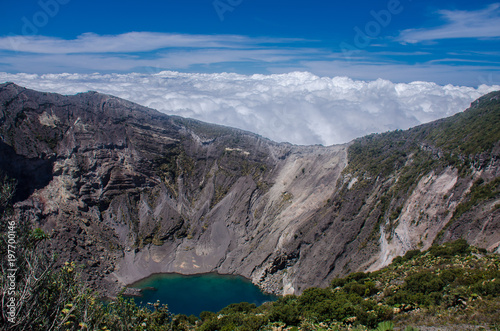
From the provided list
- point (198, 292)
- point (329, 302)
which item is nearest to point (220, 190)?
point (198, 292)


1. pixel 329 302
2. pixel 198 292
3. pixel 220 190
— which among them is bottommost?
pixel 198 292

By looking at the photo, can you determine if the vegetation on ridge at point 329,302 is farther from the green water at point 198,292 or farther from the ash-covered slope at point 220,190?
the green water at point 198,292

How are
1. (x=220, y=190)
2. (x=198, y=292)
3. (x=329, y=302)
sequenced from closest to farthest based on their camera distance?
(x=329, y=302) → (x=198, y=292) → (x=220, y=190)

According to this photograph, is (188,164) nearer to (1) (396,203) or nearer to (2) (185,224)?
(2) (185,224)

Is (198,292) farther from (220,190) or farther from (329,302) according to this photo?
(329,302)

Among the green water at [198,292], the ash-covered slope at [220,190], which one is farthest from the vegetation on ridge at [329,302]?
the green water at [198,292]

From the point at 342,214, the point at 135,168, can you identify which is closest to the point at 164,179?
the point at 135,168

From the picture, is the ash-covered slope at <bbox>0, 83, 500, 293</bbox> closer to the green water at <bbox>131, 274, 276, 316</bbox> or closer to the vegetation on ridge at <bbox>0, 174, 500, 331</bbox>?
the green water at <bbox>131, 274, 276, 316</bbox>
